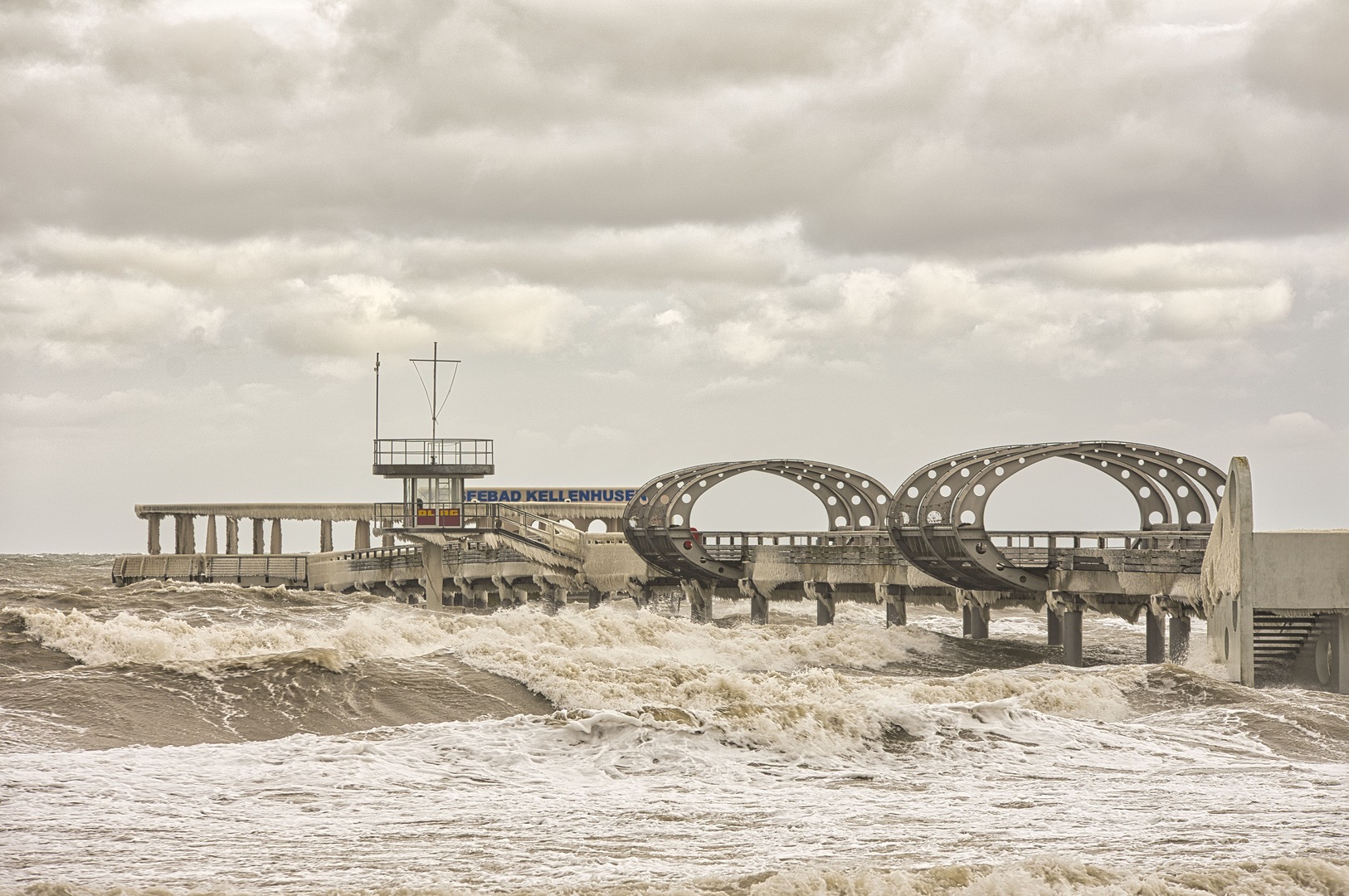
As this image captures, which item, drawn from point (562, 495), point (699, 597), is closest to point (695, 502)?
point (699, 597)

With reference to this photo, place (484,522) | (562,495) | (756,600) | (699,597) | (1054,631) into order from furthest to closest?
(562,495) → (484,522) → (699,597) → (756,600) → (1054,631)

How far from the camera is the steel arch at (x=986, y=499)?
2839cm

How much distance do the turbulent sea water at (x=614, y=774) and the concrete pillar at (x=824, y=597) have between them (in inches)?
446

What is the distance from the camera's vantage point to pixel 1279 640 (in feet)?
78.1

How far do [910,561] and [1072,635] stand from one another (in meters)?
4.06

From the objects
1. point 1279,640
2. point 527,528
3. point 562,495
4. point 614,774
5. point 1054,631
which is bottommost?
point 1054,631

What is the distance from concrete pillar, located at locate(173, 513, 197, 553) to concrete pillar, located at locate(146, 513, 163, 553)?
122 cm

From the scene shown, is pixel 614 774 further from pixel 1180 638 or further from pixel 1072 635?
pixel 1180 638

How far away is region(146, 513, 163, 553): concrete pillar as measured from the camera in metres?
71.9

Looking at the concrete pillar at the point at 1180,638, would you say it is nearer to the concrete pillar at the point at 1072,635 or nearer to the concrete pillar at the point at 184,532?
the concrete pillar at the point at 1072,635

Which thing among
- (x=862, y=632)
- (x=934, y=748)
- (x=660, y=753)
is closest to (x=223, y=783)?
(x=660, y=753)

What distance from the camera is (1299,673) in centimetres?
2355

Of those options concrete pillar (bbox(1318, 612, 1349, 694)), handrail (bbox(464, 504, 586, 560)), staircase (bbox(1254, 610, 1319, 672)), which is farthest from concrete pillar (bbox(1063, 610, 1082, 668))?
handrail (bbox(464, 504, 586, 560))

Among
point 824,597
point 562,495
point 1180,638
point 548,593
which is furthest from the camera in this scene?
point 562,495
